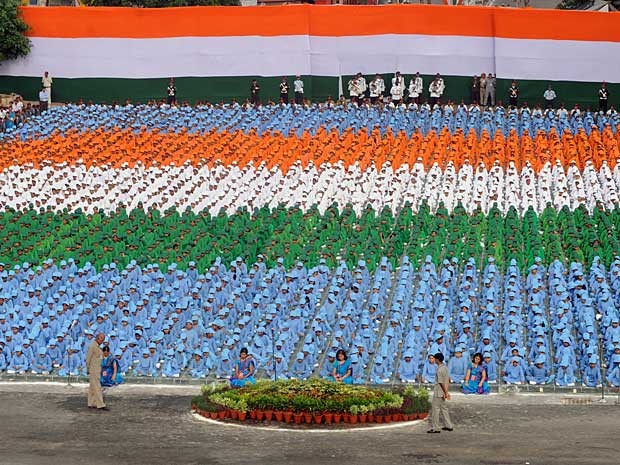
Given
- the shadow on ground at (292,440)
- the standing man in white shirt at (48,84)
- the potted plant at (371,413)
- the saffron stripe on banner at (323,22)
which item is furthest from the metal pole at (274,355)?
the standing man in white shirt at (48,84)

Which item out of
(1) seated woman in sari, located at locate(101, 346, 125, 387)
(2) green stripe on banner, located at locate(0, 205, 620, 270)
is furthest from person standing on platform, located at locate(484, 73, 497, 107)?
(1) seated woman in sari, located at locate(101, 346, 125, 387)

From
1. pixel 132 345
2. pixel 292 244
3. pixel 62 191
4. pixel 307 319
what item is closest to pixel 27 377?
pixel 132 345

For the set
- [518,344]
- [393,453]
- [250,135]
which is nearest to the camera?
[393,453]

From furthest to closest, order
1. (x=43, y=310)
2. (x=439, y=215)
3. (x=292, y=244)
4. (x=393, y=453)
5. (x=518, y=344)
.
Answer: (x=439, y=215) → (x=292, y=244) → (x=43, y=310) → (x=518, y=344) → (x=393, y=453)

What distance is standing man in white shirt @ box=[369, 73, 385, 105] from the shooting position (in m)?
43.9

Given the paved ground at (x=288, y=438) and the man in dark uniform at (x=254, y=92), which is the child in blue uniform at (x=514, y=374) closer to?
the paved ground at (x=288, y=438)

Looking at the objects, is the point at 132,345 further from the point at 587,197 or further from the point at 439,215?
the point at 587,197

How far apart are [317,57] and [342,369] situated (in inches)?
909

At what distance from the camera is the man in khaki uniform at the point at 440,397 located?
790 inches

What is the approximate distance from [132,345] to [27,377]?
1.78 meters

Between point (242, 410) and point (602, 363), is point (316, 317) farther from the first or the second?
point (242, 410)

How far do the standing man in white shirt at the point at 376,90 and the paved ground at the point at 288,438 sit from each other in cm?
2208

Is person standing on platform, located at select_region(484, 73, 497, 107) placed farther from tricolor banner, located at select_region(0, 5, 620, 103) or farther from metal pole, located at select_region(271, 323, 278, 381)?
metal pole, located at select_region(271, 323, 278, 381)

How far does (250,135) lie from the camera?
132 ft
